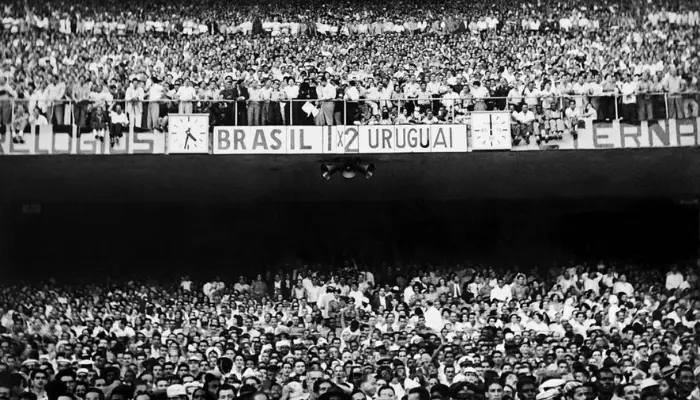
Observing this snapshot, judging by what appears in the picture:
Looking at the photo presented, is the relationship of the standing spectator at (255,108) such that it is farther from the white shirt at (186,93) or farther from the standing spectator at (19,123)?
the standing spectator at (19,123)

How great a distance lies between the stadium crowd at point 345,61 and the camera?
1227cm

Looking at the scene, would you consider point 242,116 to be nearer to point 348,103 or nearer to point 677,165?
point 348,103

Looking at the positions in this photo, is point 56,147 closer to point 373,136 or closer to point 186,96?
point 186,96

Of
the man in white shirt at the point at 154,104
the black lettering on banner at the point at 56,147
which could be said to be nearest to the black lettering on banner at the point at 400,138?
the man in white shirt at the point at 154,104

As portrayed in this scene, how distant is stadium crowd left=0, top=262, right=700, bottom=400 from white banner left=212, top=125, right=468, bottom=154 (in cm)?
180

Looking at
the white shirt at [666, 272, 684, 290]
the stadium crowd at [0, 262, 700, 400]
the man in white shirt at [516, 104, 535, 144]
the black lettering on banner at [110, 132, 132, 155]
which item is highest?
the man in white shirt at [516, 104, 535, 144]

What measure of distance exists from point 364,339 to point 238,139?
3755mm

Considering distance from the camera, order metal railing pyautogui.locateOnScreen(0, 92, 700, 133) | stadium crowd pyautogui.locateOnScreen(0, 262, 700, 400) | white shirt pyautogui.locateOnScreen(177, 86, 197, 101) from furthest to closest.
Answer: white shirt pyautogui.locateOnScreen(177, 86, 197, 101), metal railing pyautogui.locateOnScreen(0, 92, 700, 133), stadium crowd pyautogui.locateOnScreen(0, 262, 700, 400)

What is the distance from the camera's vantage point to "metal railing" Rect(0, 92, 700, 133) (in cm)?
1206

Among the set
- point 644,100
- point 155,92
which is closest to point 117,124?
point 155,92

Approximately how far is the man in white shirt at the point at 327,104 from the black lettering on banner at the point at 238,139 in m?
1.05

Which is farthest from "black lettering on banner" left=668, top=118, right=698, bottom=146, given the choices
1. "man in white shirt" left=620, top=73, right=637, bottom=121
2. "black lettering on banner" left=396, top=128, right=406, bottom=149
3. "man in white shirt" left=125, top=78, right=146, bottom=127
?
"man in white shirt" left=125, top=78, right=146, bottom=127

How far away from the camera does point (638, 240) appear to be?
14359mm

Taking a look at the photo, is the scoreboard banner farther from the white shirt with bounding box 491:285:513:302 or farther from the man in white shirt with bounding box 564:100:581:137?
the white shirt with bounding box 491:285:513:302
